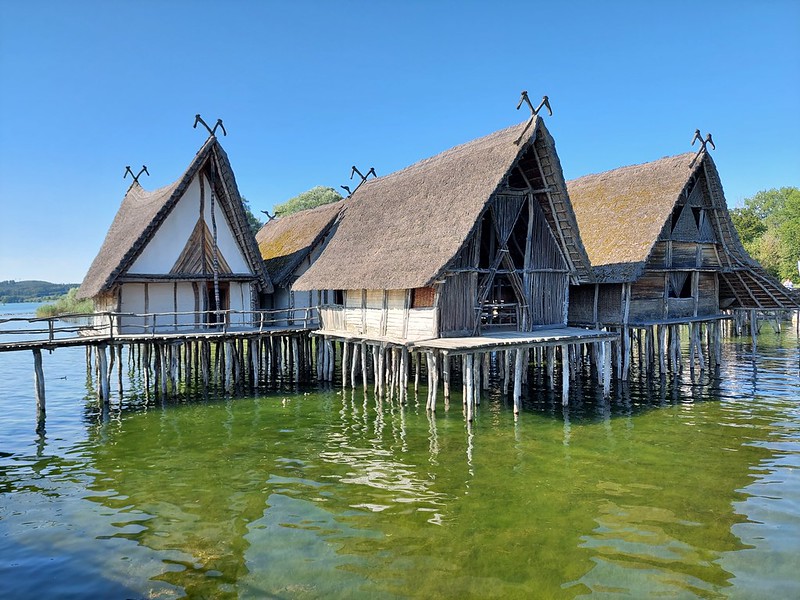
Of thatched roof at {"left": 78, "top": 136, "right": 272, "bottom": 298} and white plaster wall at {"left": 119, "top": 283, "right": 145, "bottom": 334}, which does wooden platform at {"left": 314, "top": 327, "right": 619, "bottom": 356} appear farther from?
white plaster wall at {"left": 119, "top": 283, "right": 145, "bottom": 334}

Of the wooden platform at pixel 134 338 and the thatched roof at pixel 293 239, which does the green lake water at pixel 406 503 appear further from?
the thatched roof at pixel 293 239

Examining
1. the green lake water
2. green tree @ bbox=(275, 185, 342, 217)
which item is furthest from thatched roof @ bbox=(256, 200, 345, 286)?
green tree @ bbox=(275, 185, 342, 217)

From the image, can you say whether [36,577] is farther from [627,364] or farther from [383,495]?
[627,364]

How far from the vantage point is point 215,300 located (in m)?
19.8

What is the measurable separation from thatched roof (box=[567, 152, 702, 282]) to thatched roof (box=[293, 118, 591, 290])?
230 centimetres

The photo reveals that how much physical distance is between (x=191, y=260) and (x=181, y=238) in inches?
31.2

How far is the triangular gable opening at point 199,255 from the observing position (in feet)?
62.7

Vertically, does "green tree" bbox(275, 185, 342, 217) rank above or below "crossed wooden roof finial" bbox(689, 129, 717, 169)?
above

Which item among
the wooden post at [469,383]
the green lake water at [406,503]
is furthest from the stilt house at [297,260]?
the wooden post at [469,383]

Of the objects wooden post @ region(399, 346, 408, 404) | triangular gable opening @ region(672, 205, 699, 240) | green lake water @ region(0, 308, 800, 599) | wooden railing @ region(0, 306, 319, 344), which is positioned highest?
triangular gable opening @ region(672, 205, 699, 240)

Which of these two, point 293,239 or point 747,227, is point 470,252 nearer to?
point 293,239

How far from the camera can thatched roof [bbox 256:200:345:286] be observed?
72.6 ft

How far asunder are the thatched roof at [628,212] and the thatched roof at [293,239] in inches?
391

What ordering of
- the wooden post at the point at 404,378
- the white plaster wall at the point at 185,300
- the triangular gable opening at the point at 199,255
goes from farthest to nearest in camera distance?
1. the white plaster wall at the point at 185,300
2. the triangular gable opening at the point at 199,255
3. the wooden post at the point at 404,378
